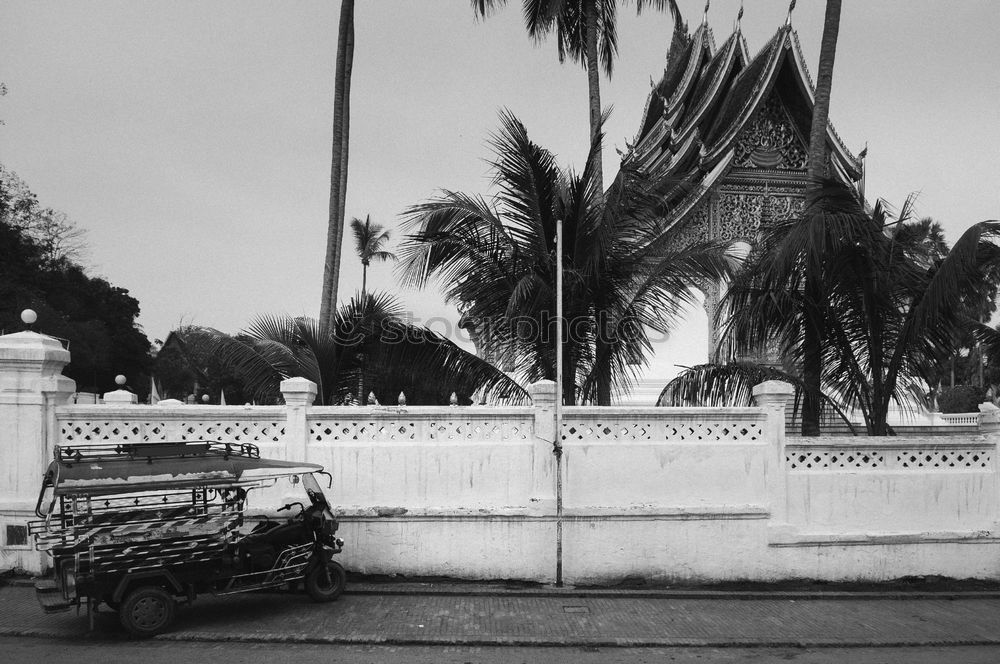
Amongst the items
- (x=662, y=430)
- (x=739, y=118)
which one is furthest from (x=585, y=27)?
(x=662, y=430)

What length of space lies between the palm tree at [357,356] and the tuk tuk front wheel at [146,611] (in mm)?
4190

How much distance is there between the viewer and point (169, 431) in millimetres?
8133

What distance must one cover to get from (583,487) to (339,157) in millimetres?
7605

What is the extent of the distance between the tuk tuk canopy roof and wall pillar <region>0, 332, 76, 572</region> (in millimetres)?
1232

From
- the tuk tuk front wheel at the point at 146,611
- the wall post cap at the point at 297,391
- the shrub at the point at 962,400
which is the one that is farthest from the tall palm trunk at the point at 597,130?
the shrub at the point at 962,400

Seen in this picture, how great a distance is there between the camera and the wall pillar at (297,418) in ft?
26.8

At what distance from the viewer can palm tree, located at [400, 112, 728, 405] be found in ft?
31.7

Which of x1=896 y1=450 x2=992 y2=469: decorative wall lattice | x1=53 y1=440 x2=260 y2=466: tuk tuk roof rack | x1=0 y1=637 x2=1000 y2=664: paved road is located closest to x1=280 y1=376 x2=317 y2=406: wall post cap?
x1=53 y1=440 x2=260 y2=466: tuk tuk roof rack

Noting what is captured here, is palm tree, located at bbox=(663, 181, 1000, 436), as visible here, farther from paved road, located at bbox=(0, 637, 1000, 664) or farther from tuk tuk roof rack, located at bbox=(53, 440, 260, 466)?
tuk tuk roof rack, located at bbox=(53, 440, 260, 466)

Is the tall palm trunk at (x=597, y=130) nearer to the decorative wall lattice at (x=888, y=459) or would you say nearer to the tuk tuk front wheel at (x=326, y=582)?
the decorative wall lattice at (x=888, y=459)

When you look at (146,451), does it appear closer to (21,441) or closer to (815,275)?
(21,441)

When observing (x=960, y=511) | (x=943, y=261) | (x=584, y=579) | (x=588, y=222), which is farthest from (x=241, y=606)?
(x=943, y=261)

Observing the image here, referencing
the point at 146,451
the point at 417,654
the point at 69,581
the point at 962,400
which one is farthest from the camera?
the point at 962,400

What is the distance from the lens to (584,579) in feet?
27.2
